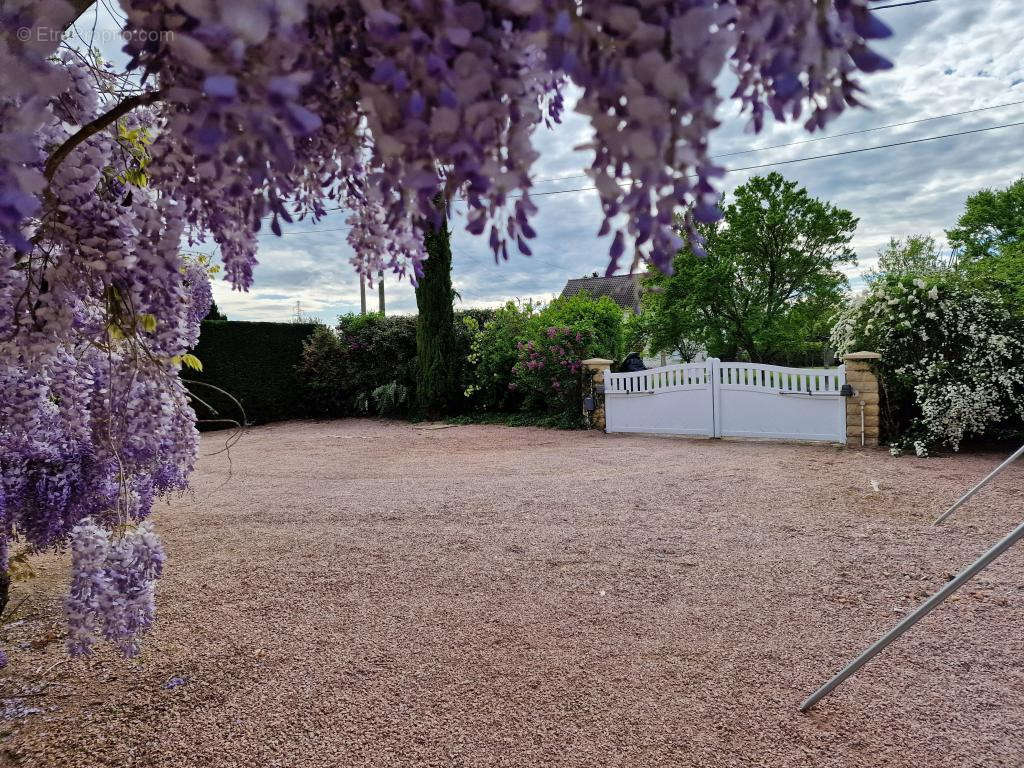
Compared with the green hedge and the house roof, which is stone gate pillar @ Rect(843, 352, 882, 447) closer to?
the green hedge

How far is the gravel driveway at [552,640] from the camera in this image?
1970 mm

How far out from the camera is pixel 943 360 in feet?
21.8

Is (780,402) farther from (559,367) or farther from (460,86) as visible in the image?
(460,86)

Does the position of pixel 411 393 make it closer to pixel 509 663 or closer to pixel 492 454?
pixel 492 454

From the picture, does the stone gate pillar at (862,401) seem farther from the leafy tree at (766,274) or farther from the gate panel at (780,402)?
the leafy tree at (766,274)

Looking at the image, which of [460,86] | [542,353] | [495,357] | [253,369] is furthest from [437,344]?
[460,86]

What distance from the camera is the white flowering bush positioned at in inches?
247

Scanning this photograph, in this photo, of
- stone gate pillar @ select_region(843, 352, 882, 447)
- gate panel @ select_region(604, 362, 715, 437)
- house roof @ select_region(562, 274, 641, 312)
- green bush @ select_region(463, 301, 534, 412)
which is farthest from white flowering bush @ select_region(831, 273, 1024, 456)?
house roof @ select_region(562, 274, 641, 312)

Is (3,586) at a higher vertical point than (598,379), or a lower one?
lower

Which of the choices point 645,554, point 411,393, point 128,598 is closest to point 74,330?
point 128,598

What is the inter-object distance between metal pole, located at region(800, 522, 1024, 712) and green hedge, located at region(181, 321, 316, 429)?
35.4 ft

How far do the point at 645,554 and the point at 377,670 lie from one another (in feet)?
6.08

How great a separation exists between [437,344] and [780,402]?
630cm

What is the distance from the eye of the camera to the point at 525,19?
0.89 m
